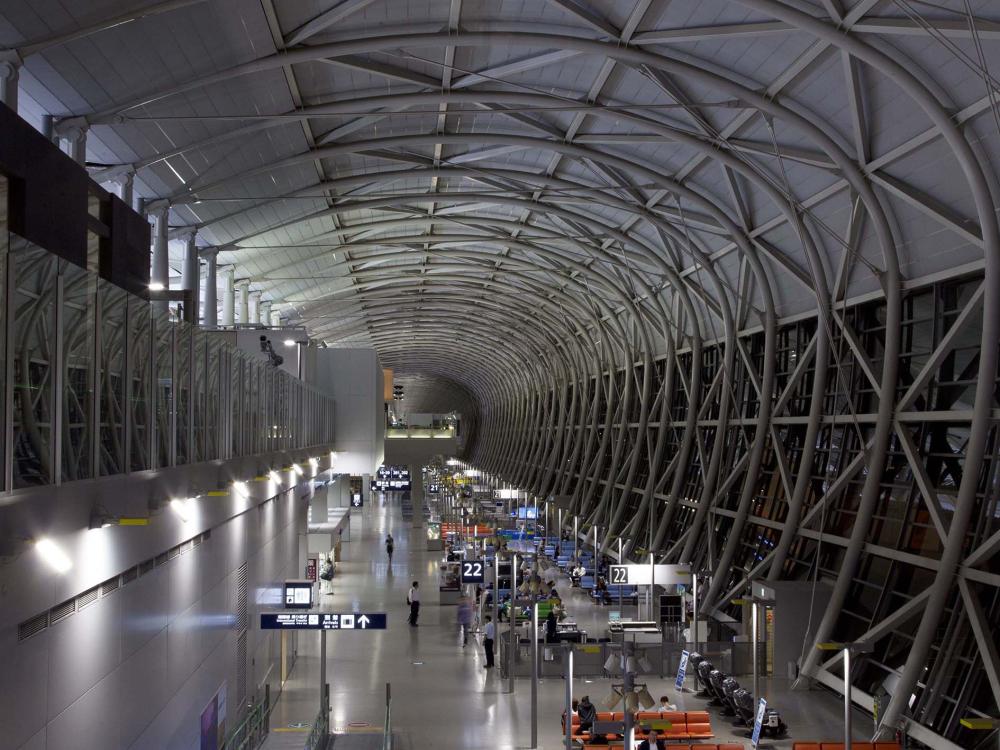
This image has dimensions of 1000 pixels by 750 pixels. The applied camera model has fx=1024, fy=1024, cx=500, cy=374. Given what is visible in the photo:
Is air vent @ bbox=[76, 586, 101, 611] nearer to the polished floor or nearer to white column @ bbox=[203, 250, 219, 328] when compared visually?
the polished floor

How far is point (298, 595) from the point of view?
25.5 m

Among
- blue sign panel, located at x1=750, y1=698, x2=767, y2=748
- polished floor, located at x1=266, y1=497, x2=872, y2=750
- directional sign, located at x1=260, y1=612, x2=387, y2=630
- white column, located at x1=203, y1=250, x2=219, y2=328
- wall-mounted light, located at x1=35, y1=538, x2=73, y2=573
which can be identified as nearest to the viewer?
wall-mounted light, located at x1=35, y1=538, x2=73, y2=573

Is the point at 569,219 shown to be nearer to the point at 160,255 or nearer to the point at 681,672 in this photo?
the point at 160,255

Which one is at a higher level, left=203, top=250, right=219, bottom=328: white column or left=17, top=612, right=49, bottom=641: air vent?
left=203, top=250, right=219, bottom=328: white column

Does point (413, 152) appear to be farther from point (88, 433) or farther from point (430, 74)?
point (88, 433)

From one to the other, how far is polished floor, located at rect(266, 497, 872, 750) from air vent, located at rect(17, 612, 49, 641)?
9.09 meters

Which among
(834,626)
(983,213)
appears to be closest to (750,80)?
(983,213)

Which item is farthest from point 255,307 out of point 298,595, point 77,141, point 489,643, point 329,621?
point 329,621

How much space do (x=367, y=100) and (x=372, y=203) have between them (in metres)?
11.2

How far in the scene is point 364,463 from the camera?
45.8m

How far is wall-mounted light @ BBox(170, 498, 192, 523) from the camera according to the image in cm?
1255

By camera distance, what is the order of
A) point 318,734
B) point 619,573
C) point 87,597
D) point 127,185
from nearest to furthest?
point 87,597
point 318,734
point 127,185
point 619,573

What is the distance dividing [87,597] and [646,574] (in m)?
20.5

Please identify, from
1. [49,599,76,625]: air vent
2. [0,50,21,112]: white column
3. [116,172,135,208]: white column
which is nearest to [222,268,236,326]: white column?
[116,172,135,208]: white column
